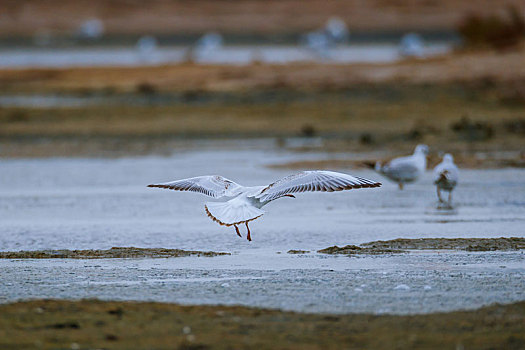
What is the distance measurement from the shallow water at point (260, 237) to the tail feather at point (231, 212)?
0.42 m

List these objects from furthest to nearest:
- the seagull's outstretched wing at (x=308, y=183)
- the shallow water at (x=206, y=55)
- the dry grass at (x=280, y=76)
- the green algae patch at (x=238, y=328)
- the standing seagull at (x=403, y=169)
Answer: the shallow water at (x=206, y=55) → the dry grass at (x=280, y=76) → the standing seagull at (x=403, y=169) → the seagull's outstretched wing at (x=308, y=183) → the green algae patch at (x=238, y=328)

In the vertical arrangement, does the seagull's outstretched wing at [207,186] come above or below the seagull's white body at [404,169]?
below

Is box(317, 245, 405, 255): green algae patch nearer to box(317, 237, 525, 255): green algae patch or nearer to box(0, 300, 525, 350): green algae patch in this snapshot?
box(317, 237, 525, 255): green algae patch

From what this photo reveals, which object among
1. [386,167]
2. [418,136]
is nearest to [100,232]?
[386,167]

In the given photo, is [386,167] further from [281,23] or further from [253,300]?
[281,23]

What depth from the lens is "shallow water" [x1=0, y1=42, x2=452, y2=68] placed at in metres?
33.8

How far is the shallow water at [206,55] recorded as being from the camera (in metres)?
33.8

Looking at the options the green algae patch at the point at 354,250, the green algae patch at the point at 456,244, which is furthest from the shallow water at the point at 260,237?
the green algae patch at the point at 456,244

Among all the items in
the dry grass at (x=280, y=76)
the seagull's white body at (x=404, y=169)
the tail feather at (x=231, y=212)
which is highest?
the dry grass at (x=280, y=76)

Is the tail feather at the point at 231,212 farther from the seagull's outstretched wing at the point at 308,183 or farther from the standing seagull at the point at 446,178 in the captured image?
the standing seagull at the point at 446,178

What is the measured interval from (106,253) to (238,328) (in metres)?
3.57

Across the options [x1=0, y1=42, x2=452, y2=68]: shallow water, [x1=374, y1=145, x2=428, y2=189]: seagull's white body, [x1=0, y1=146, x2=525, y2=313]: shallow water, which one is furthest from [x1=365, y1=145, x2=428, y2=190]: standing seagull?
[x1=0, y1=42, x2=452, y2=68]: shallow water

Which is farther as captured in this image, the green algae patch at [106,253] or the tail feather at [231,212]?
the green algae patch at [106,253]

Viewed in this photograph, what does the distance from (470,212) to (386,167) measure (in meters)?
2.08
